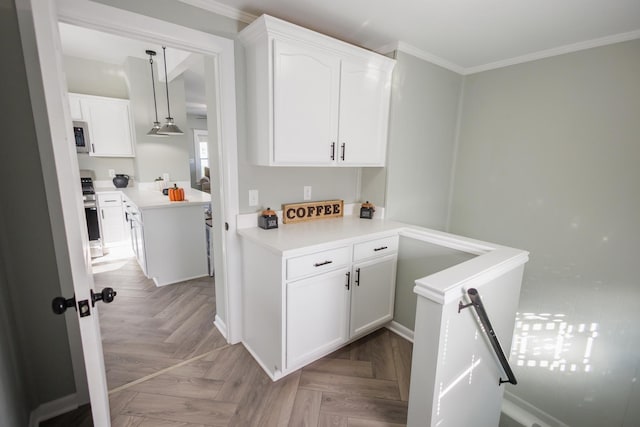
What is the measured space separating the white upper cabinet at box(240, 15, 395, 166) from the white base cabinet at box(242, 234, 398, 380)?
64cm

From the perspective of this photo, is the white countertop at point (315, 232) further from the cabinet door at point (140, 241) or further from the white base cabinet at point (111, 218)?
the white base cabinet at point (111, 218)

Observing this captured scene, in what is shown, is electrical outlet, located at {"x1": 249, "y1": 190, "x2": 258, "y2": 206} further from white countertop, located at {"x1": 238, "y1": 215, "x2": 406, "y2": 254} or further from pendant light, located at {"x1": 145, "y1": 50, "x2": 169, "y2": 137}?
pendant light, located at {"x1": 145, "y1": 50, "x2": 169, "y2": 137}

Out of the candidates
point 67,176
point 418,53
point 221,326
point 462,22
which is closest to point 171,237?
point 221,326

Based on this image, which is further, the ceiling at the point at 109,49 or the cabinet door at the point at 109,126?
the cabinet door at the point at 109,126

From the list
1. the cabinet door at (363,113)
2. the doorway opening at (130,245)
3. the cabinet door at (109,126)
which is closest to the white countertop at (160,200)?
the doorway opening at (130,245)

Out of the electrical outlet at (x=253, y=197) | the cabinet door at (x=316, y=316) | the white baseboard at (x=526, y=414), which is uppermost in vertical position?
the electrical outlet at (x=253, y=197)

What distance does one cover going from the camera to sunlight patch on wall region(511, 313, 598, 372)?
243 centimetres

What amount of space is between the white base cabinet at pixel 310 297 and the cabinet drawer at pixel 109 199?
10.5 feet

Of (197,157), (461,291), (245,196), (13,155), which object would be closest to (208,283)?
(245,196)

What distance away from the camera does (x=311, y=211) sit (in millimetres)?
2500

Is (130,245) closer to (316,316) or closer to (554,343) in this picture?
(316,316)

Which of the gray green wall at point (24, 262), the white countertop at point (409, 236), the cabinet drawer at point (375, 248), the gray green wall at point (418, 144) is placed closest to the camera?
the white countertop at point (409, 236)

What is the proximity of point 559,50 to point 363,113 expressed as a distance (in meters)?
1.71

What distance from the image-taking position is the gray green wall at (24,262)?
1374 mm
